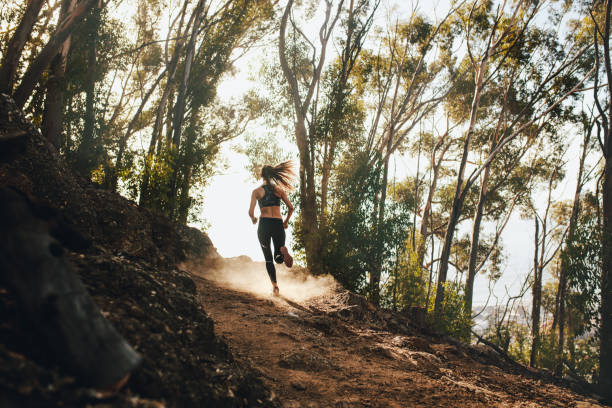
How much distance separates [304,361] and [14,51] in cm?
633

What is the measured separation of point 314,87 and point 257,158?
11.7 ft

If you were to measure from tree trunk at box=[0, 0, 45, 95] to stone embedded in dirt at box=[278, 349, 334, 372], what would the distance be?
558 cm

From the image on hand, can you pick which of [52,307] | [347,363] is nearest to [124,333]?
[52,307]

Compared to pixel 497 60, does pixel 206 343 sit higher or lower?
lower

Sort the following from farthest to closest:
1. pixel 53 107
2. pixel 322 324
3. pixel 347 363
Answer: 1. pixel 53 107
2. pixel 322 324
3. pixel 347 363

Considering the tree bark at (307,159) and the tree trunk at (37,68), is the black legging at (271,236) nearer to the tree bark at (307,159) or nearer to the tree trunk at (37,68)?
the tree bark at (307,159)

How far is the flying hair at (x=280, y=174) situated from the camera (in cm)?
699

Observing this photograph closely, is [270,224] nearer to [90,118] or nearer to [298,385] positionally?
[298,385]

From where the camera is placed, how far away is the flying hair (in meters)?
6.99

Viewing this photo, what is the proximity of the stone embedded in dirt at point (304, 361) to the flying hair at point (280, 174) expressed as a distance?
3661mm

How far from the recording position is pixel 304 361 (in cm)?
362

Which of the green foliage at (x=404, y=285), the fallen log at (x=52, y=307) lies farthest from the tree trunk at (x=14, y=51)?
the green foliage at (x=404, y=285)

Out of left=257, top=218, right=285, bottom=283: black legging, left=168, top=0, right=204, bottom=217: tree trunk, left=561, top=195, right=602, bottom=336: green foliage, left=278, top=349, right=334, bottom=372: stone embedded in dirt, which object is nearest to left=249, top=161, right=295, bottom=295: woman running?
left=257, top=218, right=285, bottom=283: black legging

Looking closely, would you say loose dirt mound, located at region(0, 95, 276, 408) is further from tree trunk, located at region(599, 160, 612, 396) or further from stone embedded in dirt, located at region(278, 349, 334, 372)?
tree trunk, located at region(599, 160, 612, 396)
